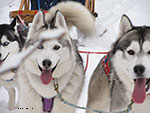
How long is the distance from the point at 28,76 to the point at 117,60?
0.78 m

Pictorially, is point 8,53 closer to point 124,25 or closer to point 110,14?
point 124,25

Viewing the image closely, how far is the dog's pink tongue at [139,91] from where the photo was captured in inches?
57.4

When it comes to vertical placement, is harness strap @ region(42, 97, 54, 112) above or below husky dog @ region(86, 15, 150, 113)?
below

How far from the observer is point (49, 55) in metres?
1.50

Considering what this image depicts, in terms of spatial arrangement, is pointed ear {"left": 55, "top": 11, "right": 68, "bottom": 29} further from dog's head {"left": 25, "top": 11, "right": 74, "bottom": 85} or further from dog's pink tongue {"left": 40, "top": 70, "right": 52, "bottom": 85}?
dog's pink tongue {"left": 40, "top": 70, "right": 52, "bottom": 85}

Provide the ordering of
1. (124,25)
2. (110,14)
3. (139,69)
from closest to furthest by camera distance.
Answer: (139,69) → (124,25) → (110,14)

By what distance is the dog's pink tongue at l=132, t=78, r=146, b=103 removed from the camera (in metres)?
1.46

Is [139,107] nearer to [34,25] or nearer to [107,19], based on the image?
[34,25]

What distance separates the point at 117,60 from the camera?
1622 mm

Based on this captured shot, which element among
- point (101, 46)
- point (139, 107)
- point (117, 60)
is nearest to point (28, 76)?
point (117, 60)

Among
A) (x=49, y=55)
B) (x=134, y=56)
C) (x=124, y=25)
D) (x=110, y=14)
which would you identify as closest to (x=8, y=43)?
(x=49, y=55)

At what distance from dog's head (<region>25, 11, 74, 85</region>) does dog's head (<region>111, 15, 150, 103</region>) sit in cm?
Result: 42

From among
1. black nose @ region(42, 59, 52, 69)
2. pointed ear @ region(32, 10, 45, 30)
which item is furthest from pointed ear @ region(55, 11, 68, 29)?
black nose @ region(42, 59, 52, 69)

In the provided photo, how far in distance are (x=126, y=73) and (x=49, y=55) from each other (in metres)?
0.62
